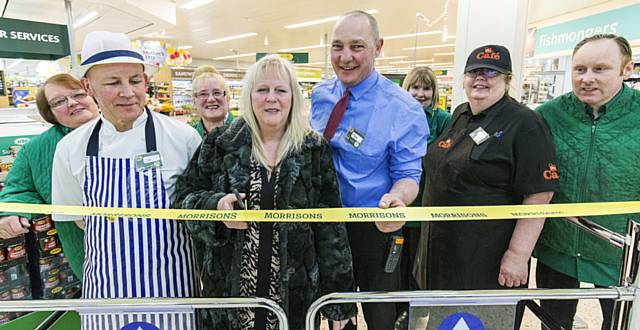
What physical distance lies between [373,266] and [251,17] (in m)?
9.61

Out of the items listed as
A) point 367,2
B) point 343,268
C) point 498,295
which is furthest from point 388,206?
point 367,2

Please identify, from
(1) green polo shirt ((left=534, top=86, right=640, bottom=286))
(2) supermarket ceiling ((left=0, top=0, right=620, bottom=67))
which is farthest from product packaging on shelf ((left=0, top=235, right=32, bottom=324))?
(2) supermarket ceiling ((left=0, top=0, right=620, bottom=67))

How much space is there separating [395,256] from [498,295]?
0.48m

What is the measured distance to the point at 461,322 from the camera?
133 cm

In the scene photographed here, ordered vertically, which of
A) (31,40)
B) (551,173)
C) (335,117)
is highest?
(31,40)

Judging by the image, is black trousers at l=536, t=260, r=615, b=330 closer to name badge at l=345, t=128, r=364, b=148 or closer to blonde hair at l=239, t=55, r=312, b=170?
name badge at l=345, t=128, r=364, b=148

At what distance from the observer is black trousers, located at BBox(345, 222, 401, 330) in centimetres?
171

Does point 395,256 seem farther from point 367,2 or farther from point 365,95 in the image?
point 367,2

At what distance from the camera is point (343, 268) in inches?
58.9

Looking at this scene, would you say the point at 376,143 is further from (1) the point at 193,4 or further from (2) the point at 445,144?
(1) the point at 193,4

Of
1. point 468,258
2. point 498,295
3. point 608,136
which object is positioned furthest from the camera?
point 468,258

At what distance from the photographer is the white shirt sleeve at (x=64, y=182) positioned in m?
1.48

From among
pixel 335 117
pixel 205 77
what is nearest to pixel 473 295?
pixel 335 117

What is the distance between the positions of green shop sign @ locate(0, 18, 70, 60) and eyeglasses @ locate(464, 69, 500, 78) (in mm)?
3699
